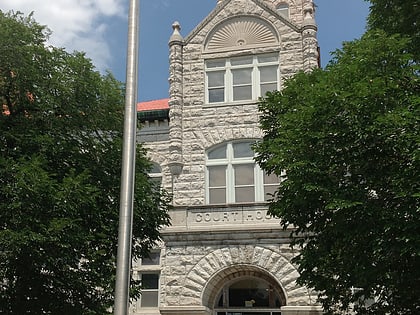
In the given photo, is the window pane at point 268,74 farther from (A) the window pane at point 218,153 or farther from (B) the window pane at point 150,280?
(B) the window pane at point 150,280

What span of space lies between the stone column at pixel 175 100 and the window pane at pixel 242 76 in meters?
2.17

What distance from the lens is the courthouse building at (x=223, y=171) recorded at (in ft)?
66.9

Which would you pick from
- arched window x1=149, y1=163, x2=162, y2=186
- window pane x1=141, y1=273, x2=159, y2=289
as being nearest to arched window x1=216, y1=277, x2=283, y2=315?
window pane x1=141, y1=273, x2=159, y2=289

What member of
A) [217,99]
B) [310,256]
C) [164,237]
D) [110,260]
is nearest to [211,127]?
[217,99]

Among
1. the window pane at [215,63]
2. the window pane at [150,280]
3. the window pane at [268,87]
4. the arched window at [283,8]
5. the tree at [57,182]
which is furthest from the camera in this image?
the arched window at [283,8]

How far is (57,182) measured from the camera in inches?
559

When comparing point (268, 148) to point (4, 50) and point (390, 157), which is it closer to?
point (390, 157)

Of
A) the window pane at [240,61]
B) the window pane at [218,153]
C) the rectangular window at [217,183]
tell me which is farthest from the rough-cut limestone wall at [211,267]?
the window pane at [240,61]

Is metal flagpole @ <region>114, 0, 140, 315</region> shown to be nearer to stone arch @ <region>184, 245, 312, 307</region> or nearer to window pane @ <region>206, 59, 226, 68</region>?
stone arch @ <region>184, 245, 312, 307</region>

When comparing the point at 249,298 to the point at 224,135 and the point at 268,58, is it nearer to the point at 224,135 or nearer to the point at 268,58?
the point at 224,135

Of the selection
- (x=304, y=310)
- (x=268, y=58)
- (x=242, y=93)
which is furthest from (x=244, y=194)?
(x=268, y=58)

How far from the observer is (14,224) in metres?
13.1

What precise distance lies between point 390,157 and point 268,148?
2826 millimetres

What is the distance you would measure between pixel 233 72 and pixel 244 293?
8561mm
